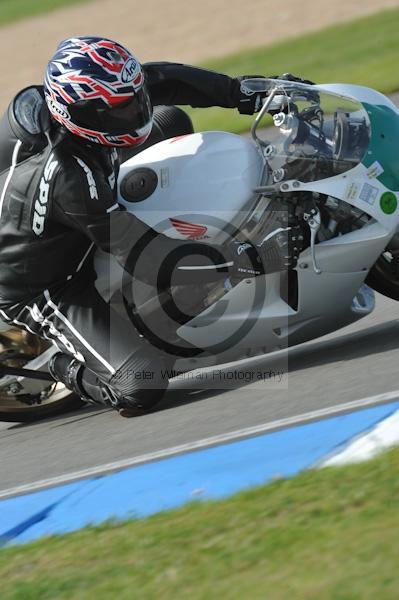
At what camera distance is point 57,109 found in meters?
5.19

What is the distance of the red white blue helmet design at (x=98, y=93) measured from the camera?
5109mm

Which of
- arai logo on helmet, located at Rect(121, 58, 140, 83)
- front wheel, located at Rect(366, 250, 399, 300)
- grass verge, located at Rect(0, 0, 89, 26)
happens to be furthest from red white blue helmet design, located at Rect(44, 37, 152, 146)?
grass verge, located at Rect(0, 0, 89, 26)

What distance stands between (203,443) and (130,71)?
1.70 metres

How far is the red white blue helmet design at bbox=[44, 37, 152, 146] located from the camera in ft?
16.8

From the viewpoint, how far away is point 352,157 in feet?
17.4

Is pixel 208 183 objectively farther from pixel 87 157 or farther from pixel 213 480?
pixel 213 480

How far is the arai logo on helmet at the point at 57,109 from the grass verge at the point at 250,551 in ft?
6.50

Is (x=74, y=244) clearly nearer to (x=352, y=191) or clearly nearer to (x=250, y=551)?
(x=352, y=191)

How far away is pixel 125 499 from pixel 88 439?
3.71 feet

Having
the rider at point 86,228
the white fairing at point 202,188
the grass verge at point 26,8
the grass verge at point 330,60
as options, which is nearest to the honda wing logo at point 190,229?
the white fairing at point 202,188

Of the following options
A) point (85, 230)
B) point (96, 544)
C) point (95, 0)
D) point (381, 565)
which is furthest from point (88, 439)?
point (95, 0)

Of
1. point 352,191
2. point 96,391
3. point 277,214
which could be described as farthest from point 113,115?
point 96,391

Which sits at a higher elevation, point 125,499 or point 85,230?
point 85,230

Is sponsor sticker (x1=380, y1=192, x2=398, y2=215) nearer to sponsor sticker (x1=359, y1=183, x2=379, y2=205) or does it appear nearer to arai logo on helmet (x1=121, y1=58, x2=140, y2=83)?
sponsor sticker (x1=359, y1=183, x2=379, y2=205)
